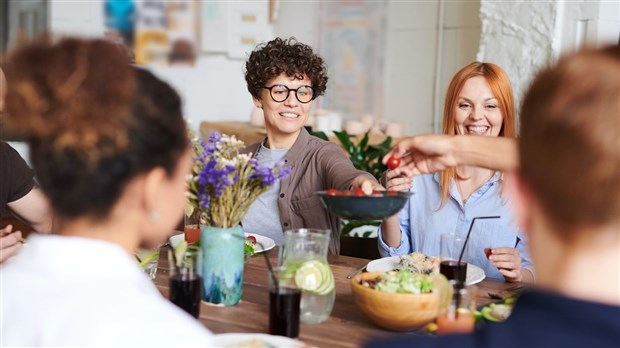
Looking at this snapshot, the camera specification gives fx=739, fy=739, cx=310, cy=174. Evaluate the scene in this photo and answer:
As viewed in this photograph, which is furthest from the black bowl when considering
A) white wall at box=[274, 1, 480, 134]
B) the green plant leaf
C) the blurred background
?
white wall at box=[274, 1, 480, 134]

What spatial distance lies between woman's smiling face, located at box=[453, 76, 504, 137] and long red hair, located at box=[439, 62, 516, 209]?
13mm

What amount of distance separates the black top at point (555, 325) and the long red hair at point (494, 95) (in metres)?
1.65

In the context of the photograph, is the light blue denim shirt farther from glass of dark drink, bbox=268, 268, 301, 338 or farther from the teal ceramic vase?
glass of dark drink, bbox=268, 268, 301, 338

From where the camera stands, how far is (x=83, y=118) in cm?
109

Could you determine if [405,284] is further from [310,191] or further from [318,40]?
[318,40]

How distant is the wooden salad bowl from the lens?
5.21ft

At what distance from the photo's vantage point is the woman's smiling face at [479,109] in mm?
2549

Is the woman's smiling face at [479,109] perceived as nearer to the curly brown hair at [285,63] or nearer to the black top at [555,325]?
the curly brown hair at [285,63]

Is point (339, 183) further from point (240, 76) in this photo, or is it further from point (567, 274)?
point (240, 76)

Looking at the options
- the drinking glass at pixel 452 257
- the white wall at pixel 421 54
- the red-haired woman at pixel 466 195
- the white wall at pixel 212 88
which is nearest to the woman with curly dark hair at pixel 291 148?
the red-haired woman at pixel 466 195

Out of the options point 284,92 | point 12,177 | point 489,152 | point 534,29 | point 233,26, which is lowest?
point 12,177

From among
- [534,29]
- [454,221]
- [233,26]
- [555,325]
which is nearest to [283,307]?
[555,325]

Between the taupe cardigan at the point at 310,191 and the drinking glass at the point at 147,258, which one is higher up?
the taupe cardigan at the point at 310,191

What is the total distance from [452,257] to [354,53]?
13.4 ft
